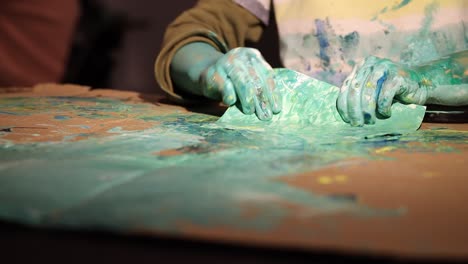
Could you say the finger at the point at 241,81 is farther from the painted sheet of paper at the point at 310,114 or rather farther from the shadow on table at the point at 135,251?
the shadow on table at the point at 135,251

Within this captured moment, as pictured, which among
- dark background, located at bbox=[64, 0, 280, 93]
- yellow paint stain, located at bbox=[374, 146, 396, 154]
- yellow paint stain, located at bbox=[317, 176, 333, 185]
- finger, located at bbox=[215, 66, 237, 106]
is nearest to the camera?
yellow paint stain, located at bbox=[317, 176, 333, 185]

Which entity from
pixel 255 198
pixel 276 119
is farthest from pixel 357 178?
pixel 276 119

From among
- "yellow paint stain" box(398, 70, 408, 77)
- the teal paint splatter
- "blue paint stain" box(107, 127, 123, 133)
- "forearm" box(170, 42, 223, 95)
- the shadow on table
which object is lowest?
the shadow on table

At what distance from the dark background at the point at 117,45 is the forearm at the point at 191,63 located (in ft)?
2.79

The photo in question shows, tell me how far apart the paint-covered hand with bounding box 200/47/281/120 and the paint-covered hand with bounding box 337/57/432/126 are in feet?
0.43

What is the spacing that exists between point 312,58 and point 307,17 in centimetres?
10

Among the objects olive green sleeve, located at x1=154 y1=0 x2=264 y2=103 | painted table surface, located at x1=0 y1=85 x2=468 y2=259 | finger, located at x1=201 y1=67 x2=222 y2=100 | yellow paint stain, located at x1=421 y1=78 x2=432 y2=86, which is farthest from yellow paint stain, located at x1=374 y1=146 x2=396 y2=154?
olive green sleeve, located at x1=154 y1=0 x2=264 y2=103

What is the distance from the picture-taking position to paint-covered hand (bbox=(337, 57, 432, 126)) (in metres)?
0.78

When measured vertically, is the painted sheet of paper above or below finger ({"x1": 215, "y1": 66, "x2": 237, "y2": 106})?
below

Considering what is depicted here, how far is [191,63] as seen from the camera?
43.1 inches

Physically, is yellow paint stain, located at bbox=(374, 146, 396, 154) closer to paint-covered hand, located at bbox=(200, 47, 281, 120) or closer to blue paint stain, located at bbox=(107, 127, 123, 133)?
paint-covered hand, located at bbox=(200, 47, 281, 120)

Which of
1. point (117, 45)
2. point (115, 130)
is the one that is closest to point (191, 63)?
point (115, 130)

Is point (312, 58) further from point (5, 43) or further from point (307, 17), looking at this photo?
point (5, 43)

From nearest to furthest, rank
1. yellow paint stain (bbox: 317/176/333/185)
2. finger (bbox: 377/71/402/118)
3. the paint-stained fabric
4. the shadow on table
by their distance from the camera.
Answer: the shadow on table
yellow paint stain (bbox: 317/176/333/185)
finger (bbox: 377/71/402/118)
the paint-stained fabric
